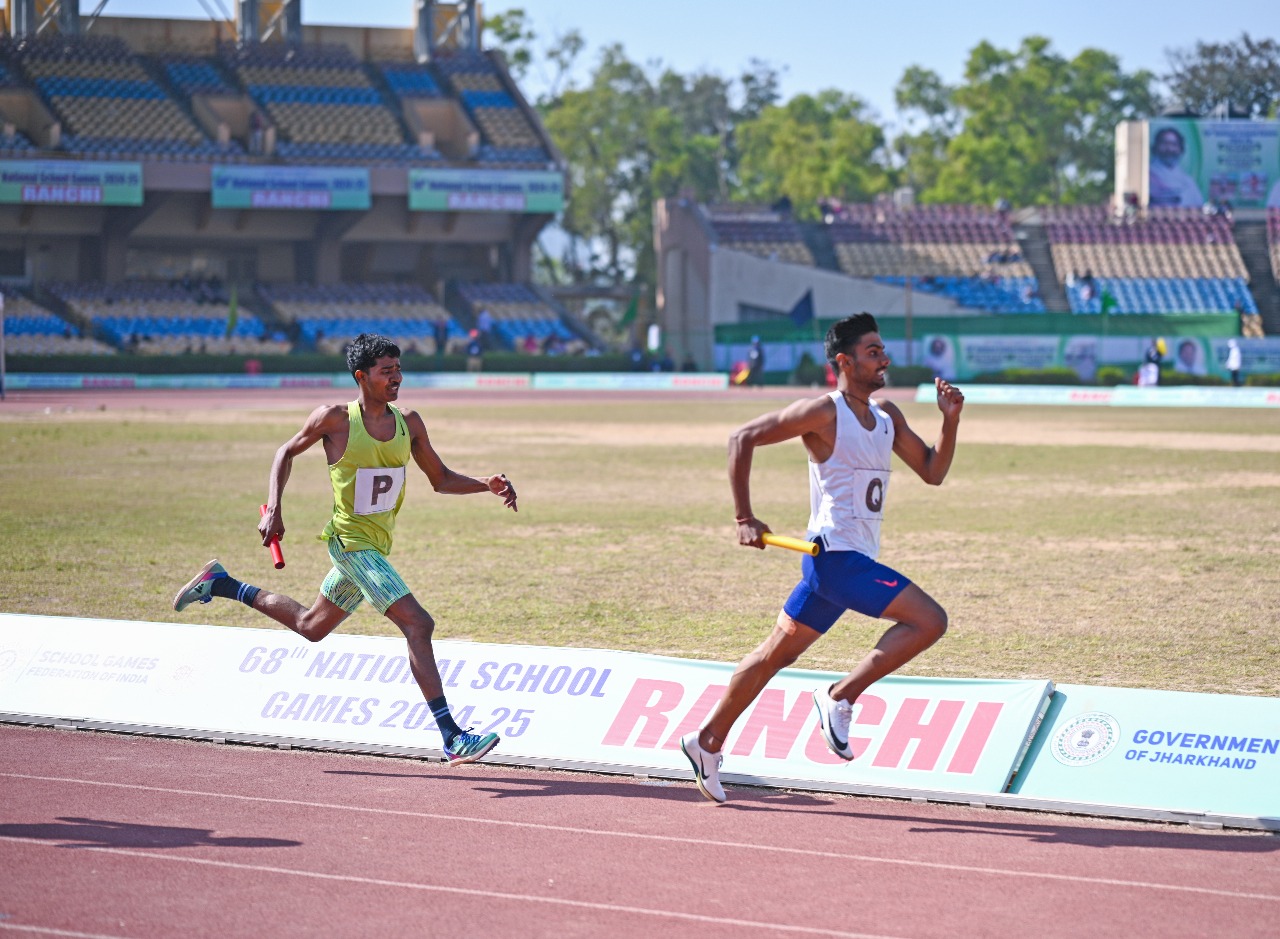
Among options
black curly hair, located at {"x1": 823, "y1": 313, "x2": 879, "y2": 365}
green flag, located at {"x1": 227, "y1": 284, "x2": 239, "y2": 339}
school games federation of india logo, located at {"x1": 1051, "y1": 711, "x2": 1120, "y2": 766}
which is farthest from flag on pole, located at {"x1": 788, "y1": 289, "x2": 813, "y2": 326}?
black curly hair, located at {"x1": 823, "y1": 313, "x2": 879, "y2": 365}

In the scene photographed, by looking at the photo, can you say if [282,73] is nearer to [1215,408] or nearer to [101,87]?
[101,87]

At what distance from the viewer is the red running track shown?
5.74 m

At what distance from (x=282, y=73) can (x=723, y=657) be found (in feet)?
214

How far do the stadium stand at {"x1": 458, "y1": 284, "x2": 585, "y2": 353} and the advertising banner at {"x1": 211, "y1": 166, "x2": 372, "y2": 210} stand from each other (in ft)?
21.2

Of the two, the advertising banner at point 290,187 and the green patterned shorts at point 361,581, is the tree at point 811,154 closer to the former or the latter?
the advertising banner at point 290,187

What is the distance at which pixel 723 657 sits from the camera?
429 inches

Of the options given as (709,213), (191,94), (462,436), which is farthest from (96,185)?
(462,436)

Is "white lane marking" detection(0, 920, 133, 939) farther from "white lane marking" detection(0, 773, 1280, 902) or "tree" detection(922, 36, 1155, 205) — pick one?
"tree" detection(922, 36, 1155, 205)

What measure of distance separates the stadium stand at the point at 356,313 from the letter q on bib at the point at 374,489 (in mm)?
54669

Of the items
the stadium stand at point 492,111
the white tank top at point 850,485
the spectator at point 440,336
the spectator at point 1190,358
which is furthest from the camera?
the stadium stand at point 492,111

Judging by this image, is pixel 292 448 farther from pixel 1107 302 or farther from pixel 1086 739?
pixel 1107 302

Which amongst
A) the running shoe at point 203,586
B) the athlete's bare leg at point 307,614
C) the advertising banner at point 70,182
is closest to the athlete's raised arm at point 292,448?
the athlete's bare leg at point 307,614

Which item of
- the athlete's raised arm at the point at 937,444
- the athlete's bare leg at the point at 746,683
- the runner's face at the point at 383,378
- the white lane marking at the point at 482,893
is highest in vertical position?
the runner's face at the point at 383,378

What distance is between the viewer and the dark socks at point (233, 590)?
8734 mm
